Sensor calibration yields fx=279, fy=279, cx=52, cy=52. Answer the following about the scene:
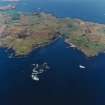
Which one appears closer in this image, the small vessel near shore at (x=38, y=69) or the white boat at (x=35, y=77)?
the white boat at (x=35, y=77)

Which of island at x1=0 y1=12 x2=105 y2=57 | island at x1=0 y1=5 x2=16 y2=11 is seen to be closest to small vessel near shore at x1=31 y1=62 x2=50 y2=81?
island at x1=0 y1=12 x2=105 y2=57

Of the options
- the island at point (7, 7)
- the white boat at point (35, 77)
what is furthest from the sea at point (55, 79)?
the island at point (7, 7)

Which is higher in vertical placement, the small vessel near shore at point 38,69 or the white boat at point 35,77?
the white boat at point 35,77

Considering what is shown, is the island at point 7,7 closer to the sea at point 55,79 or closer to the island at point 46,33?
the island at point 46,33

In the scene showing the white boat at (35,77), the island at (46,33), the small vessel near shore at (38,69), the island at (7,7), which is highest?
the white boat at (35,77)

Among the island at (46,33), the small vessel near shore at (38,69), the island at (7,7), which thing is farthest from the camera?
the island at (7,7)

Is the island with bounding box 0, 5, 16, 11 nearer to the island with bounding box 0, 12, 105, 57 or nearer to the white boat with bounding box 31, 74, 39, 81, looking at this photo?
the island with bounding box 0, 12, 105, 57

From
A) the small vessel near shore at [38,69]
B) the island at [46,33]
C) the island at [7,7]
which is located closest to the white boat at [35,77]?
the small vessel near shore at [38,69]

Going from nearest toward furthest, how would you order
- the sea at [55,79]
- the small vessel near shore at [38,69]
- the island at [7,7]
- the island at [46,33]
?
the sea at [55,79] → the small vessel near shore at [38,69] → the island at [46,33] → the island at [7,7]
